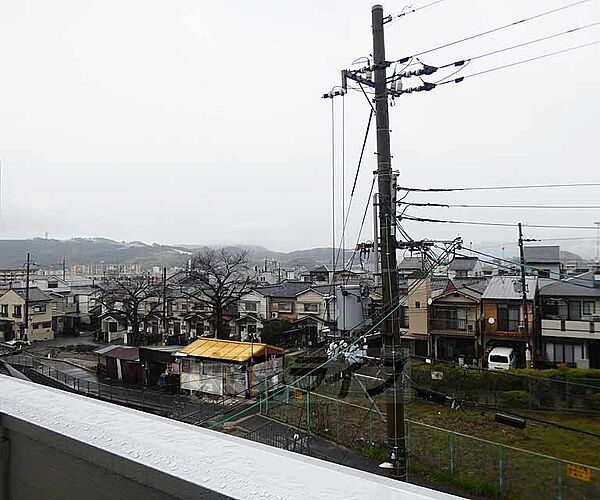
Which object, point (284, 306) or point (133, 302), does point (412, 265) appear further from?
point (284, 306)

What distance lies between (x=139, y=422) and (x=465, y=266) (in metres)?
6.45

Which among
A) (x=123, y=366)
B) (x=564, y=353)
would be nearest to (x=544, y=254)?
(x=564, y=353)

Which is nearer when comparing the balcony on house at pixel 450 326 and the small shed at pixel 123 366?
the small shed at pixel 123 366

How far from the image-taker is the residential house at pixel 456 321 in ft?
20.2

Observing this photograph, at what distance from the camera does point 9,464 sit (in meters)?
0.43

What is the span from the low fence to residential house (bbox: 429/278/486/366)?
281cm

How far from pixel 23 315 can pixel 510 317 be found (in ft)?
21.6

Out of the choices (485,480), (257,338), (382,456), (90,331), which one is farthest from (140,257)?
(485,480)

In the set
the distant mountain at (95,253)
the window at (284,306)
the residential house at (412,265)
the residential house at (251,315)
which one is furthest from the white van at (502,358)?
the distant mountain at (95,253)

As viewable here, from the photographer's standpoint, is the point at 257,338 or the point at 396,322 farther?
the point at 257,338

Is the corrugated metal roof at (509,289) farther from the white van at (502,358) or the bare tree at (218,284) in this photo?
the bare tree at (218,284)

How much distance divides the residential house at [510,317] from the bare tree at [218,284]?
10.8 ft

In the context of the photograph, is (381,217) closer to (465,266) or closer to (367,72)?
(367,72)

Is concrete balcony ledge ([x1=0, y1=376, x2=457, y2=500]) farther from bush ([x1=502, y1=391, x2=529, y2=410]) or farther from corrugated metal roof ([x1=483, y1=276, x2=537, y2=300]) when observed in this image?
corrugated metal roof ([x1=483, y1=276, x2=537, y2=300])
